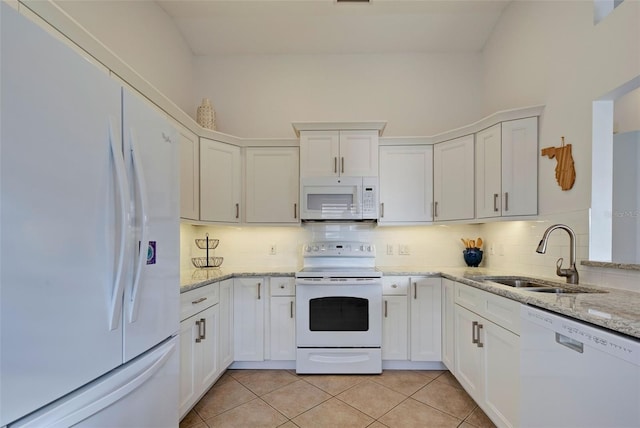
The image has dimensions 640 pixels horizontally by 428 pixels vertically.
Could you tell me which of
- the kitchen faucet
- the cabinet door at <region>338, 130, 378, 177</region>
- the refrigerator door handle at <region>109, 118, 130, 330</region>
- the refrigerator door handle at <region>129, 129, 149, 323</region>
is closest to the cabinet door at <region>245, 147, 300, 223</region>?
the cabinet door at <region>338, 130, 378, 177</region>

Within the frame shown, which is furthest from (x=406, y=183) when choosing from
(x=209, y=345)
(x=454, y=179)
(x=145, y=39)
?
(x=145, y=39)

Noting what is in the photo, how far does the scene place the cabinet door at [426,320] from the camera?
2562 millimetres

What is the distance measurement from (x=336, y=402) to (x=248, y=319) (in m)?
1.04

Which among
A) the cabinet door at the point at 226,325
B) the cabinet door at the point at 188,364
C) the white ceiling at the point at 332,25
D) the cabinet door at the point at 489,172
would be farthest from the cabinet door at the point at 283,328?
the white ceiling at the point at 332,25

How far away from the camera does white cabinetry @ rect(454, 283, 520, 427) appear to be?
5.05 ft

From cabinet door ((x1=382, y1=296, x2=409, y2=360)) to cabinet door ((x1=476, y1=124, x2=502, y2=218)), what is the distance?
109cm

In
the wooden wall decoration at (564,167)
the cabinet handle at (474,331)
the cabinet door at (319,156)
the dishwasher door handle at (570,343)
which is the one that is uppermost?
the cabinet door at (319,156)

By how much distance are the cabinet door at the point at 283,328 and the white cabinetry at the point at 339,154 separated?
1.26m

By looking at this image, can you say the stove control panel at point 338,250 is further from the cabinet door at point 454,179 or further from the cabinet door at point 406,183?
the cabinet door at point 454,179

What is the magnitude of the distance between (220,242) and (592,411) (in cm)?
302

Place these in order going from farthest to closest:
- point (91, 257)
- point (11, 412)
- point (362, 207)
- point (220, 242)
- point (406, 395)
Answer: point (220, 242) < point (362, 207) < point (406, 395) < point (91, 257) < point (11, 412)

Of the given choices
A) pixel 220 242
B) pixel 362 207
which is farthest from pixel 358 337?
pixel 220 242

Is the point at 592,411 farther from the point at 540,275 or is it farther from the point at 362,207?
the point at 362,207

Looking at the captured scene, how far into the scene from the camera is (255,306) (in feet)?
8.61
